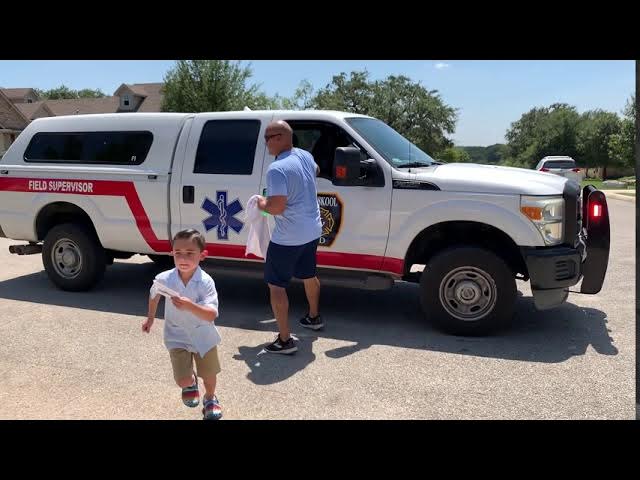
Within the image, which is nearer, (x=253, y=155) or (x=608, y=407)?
(x=608, y=407)

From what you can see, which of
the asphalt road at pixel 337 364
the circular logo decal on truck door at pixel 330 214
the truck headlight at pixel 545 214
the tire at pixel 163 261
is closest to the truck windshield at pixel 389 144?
the circular logo decal on truck door at pixel 330 214

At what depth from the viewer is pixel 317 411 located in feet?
11.8

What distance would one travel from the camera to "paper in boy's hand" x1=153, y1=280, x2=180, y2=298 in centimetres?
303

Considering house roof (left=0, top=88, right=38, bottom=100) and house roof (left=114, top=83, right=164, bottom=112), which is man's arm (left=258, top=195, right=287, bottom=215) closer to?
house roof (left=114, top=83, right=164, bottom=112)

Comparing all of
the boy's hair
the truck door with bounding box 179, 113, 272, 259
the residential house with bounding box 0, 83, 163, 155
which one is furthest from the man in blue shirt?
the residential house with bounding box 0, 83, 163, 155

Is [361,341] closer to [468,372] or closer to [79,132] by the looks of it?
[468,372]

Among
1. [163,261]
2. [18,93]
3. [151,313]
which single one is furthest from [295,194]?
[18,93]

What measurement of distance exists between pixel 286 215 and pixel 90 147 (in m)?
3.28

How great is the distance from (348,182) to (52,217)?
3.76m

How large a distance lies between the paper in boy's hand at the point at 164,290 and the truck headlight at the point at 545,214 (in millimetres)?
2972

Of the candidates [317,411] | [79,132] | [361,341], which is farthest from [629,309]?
[79,132]

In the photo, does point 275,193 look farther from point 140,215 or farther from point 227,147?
point 140,215

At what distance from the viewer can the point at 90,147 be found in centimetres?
659

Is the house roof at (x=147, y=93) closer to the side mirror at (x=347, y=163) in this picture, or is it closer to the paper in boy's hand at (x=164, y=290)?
the side mirror at (x=347, y=163)
